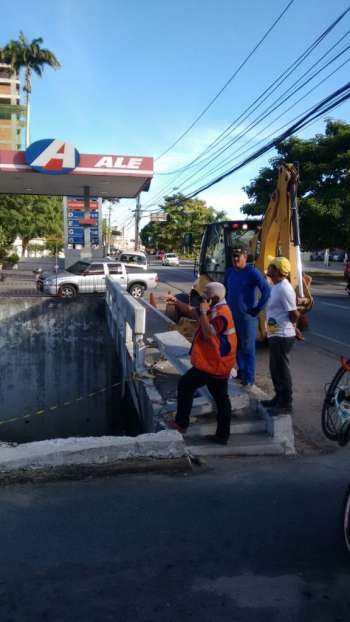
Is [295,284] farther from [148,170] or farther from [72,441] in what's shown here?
[148,170]

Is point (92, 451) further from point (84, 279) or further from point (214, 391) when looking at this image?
point (84, 279)

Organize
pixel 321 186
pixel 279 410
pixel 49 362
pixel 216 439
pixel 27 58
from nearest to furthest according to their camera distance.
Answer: pixel 216 439
pixel 279 410
pixel 49 362
pixel 321 186
pixel 27 58

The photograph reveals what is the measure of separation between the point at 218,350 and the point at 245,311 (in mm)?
2148

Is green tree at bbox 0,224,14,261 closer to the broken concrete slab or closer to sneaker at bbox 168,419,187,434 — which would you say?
sneaker at bbox 168,419,187,434

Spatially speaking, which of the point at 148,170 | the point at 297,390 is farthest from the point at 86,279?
the point at 297,390

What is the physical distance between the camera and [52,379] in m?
14.3

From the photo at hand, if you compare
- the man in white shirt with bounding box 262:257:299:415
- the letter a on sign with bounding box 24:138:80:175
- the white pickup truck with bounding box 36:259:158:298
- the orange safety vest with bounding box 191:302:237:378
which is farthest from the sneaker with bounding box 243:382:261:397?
the letter a on sign with bounding box 24:138:80:175

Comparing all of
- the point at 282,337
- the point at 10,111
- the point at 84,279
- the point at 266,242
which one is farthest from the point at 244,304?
the point at 10,111

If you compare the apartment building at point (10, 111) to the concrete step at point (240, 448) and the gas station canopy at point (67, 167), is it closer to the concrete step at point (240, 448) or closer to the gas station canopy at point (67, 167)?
the gas station canopy at point (67, 167)

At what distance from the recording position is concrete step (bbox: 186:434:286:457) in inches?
200

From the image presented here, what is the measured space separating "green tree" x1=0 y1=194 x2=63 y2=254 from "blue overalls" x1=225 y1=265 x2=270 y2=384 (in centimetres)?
3796

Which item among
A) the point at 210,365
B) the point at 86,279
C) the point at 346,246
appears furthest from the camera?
the point at 346,246

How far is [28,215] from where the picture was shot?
1827 inches

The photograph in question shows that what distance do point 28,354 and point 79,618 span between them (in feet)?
39.6
